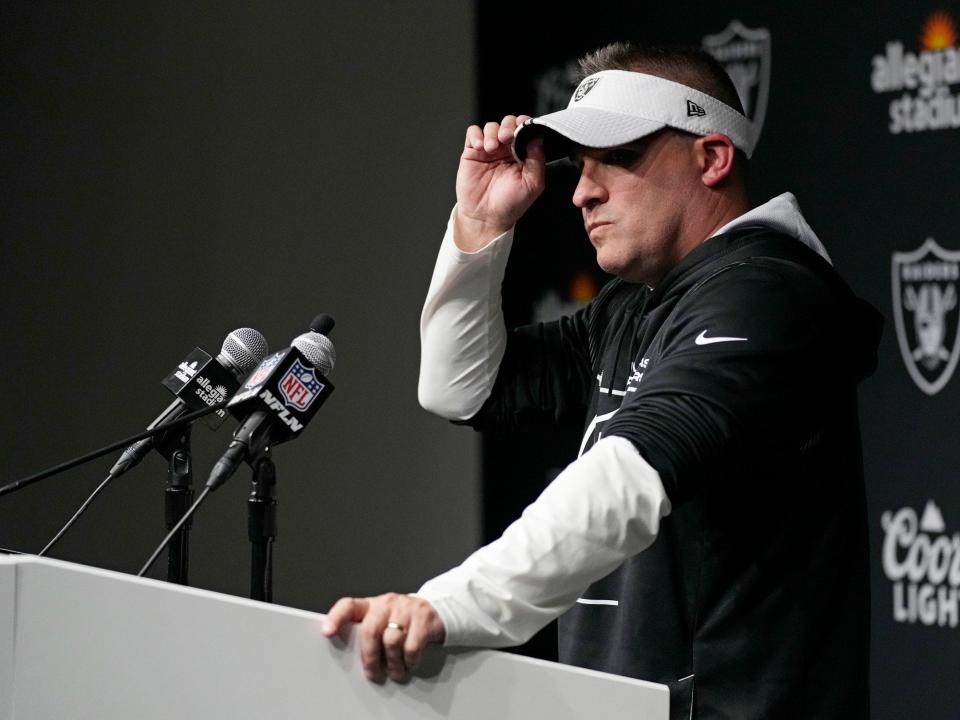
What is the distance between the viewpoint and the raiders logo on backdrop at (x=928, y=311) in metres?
2.92

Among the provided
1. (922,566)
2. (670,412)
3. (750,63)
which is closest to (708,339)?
(670,412)

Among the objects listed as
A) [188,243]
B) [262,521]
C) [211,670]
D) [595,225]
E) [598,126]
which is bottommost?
[211,670]

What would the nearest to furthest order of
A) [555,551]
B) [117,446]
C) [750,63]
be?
1. [555,551]
2. [117,446]
3. [750,63]

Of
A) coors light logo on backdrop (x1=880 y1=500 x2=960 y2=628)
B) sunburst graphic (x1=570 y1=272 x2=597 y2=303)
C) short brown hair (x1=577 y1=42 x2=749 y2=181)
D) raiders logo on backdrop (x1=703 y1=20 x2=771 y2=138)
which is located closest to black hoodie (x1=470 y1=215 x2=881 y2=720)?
short brown hair (x1=577 y1=42 x2=749 y2=181)

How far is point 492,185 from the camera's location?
1.90 meters

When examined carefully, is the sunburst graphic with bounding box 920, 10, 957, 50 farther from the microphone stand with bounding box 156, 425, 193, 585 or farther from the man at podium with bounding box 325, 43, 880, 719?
the microphone stand with bounding box 156, 425, 193, 585

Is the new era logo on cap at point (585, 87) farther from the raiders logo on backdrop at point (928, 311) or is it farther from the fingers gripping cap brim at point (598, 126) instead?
the raiders logo on backdrop at point (928, 311)

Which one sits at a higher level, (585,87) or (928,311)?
(585,87)

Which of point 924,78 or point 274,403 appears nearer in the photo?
point 274,403

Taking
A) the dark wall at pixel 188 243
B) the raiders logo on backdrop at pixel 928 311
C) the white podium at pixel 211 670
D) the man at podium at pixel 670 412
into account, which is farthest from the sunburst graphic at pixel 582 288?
the white podium at pixel 211 670

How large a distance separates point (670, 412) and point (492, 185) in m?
0.74

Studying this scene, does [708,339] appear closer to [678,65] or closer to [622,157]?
[622,157]

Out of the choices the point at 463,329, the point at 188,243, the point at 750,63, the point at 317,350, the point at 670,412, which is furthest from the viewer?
the point at 188,243

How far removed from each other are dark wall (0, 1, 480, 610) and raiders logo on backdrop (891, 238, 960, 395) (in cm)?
173
